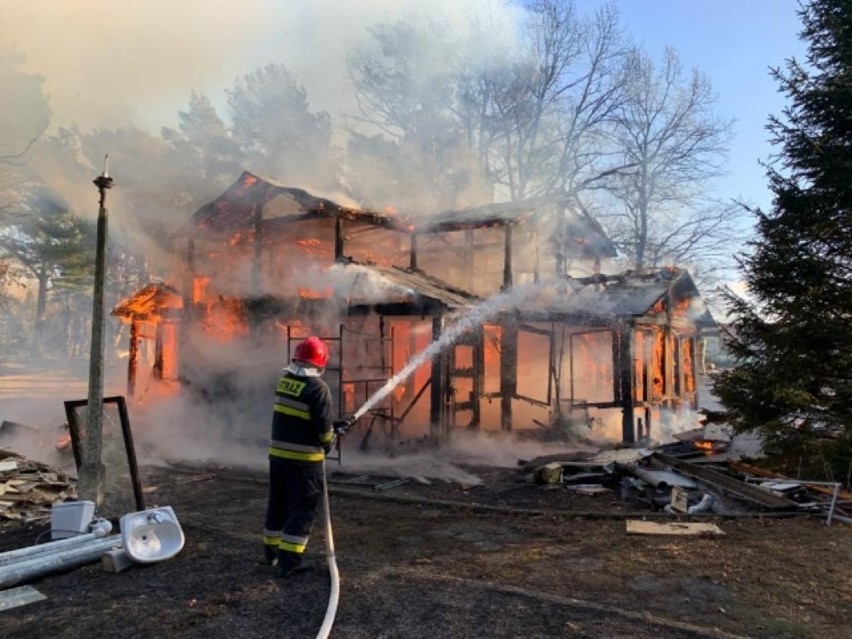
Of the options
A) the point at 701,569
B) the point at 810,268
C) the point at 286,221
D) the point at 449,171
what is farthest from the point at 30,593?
the point at 449,171

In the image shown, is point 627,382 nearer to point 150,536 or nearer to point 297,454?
→ point 297,454

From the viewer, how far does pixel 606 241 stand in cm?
1955

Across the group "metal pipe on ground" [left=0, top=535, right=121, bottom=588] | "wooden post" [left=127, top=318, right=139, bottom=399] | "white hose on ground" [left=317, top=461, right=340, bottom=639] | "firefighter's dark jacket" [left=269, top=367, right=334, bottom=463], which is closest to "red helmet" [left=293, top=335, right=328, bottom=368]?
"firefighter's dark jacket" [left=269, top=367, right=334, bottom=463]

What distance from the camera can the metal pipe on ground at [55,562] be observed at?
15.5 feet

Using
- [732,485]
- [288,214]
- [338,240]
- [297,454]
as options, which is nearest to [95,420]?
[297,454]

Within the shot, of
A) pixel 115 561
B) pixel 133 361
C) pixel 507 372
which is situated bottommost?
pixel 115 561

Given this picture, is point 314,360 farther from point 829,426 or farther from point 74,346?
point 74,346

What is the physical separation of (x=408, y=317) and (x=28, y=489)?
24.2 ft

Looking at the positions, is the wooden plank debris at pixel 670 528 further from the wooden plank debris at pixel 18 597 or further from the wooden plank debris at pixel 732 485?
the wooden plank debris at pixel 18 597

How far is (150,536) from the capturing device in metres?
5.25

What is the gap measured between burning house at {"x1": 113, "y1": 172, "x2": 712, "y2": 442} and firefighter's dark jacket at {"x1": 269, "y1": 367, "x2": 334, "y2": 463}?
643 centimetres

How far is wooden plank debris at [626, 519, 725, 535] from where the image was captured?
6.11 m

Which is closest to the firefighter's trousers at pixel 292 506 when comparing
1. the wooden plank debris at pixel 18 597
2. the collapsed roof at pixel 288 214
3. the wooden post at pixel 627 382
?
the wooden plank debris at pixel 18 597

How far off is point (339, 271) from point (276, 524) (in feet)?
28.6
